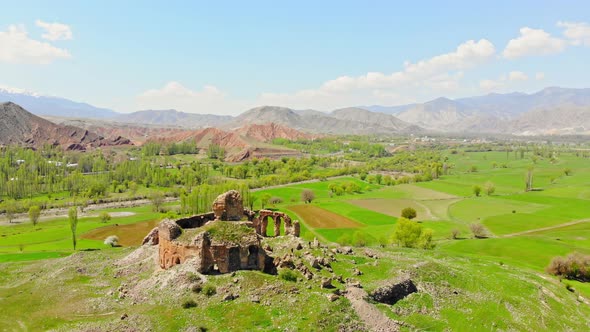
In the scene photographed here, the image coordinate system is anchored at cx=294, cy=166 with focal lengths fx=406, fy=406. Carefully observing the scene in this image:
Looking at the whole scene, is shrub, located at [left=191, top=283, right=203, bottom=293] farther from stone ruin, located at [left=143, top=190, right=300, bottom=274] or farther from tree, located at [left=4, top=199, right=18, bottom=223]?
tree, located at [left=4, top=199, right=18, bottom=223]

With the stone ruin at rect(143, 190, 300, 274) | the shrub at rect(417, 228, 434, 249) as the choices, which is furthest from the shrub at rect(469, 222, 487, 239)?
the stone ruin at rect(143, 190, 300, 274)

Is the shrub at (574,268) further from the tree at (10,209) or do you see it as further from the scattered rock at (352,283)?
the tree at (10,209)

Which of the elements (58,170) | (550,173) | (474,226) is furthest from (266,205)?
(550,173)

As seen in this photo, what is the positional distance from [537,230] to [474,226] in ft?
51.2

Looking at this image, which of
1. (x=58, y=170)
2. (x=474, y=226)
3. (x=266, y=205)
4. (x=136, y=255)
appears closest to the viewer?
(x=136, y=255)

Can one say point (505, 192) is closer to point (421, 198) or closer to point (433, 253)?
point (421, 198)

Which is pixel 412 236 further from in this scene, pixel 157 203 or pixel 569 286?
pixel 157 203

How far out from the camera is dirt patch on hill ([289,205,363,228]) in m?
94.7

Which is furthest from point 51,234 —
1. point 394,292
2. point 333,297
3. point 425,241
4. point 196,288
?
point 394,292

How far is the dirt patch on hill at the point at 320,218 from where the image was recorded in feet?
311

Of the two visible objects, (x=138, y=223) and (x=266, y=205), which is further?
(x=266, y=205)

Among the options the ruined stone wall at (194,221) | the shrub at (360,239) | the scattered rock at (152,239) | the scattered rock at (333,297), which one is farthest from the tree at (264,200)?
the scattered rock at (333,297)

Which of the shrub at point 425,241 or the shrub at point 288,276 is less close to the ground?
the shrub at point 288,276

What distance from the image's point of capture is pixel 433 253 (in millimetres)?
63719
